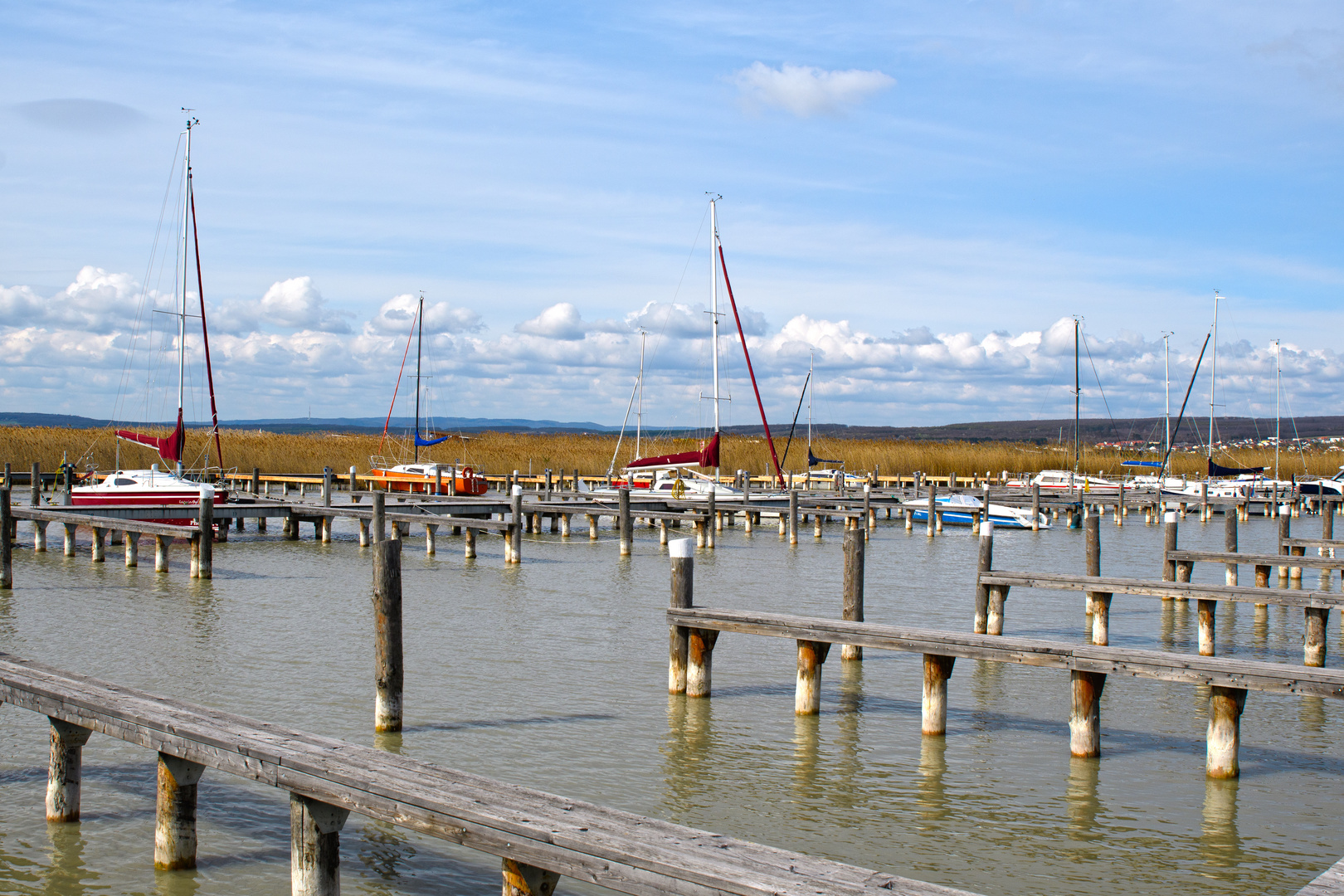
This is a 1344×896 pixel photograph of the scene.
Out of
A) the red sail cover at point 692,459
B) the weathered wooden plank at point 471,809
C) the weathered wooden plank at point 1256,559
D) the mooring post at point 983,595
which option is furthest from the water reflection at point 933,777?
the red sail cover at point 692,459

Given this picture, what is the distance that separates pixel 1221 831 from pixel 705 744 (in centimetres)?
455

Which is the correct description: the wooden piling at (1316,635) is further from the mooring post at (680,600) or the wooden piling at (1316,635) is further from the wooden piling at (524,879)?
the wooden piling at (524,879)

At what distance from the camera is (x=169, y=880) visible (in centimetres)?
755

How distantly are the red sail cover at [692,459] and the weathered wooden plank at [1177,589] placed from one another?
24567 mm

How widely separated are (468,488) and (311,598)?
21.7 metres

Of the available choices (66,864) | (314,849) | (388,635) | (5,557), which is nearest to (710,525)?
(5,557)

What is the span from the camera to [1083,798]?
31.6 ft

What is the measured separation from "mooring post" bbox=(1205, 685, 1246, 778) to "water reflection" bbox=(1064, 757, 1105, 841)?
0.98m

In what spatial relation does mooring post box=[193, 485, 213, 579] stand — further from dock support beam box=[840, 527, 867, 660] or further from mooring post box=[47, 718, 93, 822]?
mooring post box=[47, 718, 93, 822]

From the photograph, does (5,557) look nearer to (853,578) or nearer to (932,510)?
(853,578)

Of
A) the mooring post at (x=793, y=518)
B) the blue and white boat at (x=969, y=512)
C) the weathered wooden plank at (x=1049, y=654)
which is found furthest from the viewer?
the blue and white boat at (x=969, y=512)

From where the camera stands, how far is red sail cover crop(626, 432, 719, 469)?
133 feet

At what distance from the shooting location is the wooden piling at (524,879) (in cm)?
562

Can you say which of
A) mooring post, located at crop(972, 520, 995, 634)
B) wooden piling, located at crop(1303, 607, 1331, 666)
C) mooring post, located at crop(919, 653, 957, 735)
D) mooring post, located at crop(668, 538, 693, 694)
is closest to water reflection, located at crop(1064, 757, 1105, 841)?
mooring post, located at crop(919, 653, 957, 735)
